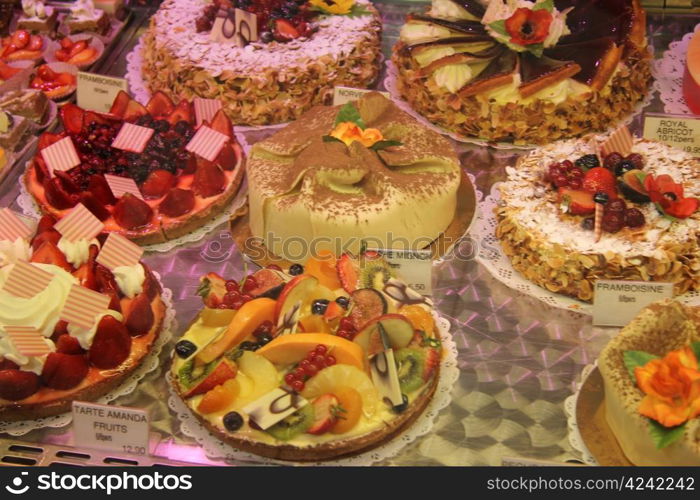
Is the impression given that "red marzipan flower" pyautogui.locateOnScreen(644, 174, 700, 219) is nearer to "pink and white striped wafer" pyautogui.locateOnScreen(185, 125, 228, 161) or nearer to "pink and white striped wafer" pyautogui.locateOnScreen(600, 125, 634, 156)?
"pink and white striped wafer" pyautogui.locateOnScreen(600, 125, 634, 156)

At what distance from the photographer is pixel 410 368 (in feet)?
8.82

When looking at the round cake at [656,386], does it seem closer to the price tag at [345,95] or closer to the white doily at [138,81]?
the price tag at [345,95]

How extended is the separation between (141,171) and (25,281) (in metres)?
0.72

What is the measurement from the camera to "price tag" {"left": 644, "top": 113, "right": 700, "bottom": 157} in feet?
11.3

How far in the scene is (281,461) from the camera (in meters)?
2.61

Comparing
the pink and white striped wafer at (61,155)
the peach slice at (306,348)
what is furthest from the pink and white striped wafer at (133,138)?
the peach slice at (306,348)

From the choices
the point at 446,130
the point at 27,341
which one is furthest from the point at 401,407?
the point at 446,130

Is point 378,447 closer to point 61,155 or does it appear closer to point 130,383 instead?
point 130,383

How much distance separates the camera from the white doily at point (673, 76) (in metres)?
3.87

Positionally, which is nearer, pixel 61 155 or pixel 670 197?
pixel 670 197

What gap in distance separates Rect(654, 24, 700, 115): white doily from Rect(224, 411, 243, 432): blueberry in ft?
7.11
